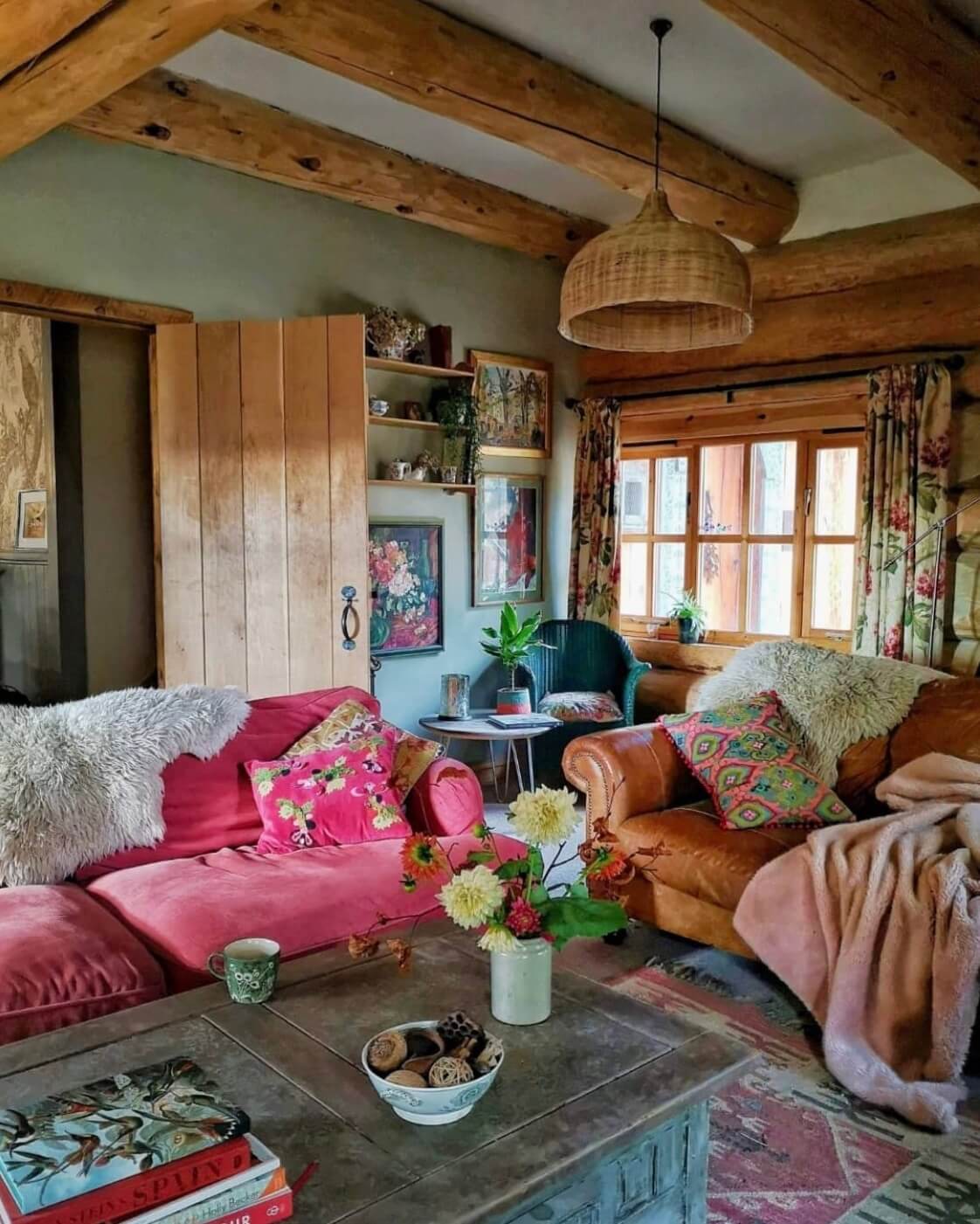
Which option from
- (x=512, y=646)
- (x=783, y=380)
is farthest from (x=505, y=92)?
(x=512, y=646)

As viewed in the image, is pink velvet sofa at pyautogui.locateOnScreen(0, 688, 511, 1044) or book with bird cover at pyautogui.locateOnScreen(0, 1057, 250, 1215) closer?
book with bird cover at pyautogui.locateOnScreen(0, 1057, 250, 1215)

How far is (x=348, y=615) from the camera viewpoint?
13.2 ft

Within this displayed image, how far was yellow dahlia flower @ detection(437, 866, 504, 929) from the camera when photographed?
1.58m

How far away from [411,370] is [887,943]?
3212 mm

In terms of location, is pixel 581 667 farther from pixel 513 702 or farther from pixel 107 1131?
pixel 107 1131

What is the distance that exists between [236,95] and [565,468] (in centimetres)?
262

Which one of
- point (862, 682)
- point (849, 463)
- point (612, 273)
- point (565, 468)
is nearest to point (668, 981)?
point (862, 682)

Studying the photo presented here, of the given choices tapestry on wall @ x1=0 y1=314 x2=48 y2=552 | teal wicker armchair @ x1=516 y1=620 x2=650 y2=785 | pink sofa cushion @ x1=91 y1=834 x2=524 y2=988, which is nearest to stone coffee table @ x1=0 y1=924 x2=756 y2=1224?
pink sofa cushion @ x1=91 y1=834 x2=524 y2=988

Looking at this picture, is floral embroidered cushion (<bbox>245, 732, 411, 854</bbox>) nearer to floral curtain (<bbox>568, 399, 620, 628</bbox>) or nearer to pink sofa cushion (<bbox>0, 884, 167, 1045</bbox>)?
pink sofa cushion (<bbox>0, 884, 167, 1045</bbox>)

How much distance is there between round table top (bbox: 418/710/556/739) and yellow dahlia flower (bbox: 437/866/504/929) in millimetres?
2860

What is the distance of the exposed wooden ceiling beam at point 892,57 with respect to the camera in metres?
2.92

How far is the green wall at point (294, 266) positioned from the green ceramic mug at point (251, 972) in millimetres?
2848

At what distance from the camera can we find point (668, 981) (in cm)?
297

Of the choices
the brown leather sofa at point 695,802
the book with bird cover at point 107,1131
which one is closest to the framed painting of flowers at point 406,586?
the brown leather sofa at point 695,802
